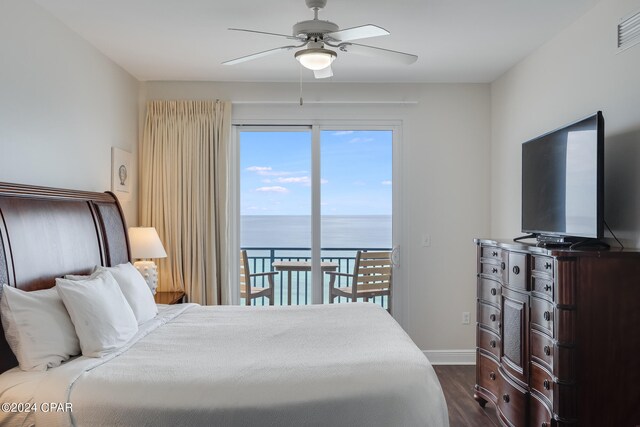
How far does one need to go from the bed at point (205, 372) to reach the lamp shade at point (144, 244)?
91 centimetres

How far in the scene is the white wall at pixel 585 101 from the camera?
2521mm

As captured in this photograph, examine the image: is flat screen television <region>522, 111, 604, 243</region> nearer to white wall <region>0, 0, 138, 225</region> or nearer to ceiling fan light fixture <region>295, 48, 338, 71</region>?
ceiling fan light fixture <region>295, 48, 338, 71</region>

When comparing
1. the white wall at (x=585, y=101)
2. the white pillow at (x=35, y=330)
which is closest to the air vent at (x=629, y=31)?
the white wall at (x=585, y=101)

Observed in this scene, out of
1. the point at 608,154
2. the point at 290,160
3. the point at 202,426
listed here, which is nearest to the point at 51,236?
the point at 202,426

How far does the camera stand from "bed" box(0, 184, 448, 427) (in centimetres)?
182

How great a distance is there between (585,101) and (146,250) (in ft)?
11.4

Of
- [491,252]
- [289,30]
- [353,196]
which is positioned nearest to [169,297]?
[353,196]

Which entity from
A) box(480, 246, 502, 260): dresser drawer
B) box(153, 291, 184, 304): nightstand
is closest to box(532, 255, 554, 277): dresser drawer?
box(480, 246, 502, 260): dresser drawer

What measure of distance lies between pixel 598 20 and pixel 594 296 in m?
1.77

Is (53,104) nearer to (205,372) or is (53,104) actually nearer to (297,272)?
(205,372)

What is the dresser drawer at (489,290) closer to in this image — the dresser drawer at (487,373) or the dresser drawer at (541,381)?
the dresser drawer at (487,373)

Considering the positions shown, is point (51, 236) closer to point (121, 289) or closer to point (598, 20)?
point (121, 289)

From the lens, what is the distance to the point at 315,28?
2.51 metres

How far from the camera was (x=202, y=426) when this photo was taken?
1.78m
